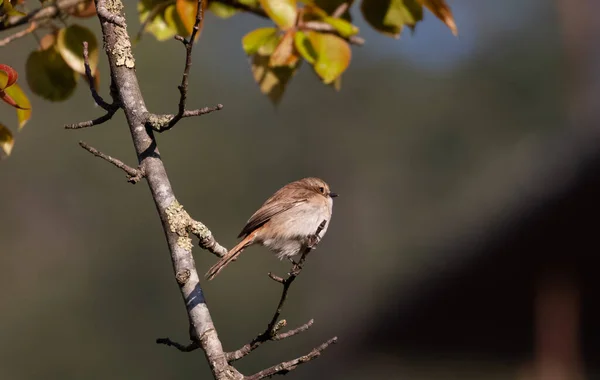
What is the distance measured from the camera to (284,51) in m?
2.96

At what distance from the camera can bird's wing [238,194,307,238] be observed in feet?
15.5

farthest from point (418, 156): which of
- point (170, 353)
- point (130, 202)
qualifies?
point (170, 353)

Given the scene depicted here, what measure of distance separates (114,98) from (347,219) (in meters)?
43.0

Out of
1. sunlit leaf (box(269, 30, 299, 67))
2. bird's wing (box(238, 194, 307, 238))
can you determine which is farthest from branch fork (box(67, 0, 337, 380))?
bird's wing (box(238, 194, 307, 238))

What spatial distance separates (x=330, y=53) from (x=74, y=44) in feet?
3.11

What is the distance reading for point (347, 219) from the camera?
149 ft

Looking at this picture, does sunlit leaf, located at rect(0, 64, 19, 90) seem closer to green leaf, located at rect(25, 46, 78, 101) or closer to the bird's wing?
green leaf, located at rect(25, 46, 78, 101)

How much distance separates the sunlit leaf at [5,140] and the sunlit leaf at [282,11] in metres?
1.01

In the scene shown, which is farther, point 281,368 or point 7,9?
point 7,9

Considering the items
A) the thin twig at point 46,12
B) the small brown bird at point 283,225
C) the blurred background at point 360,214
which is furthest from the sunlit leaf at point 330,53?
the blurred background at point 360,214

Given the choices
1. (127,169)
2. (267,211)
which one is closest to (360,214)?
(267,211)

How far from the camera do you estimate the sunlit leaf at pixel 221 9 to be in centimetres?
325

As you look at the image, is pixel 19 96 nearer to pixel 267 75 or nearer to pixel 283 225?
pixel 267 75

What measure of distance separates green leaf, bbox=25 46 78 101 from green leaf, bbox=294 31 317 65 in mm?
894
